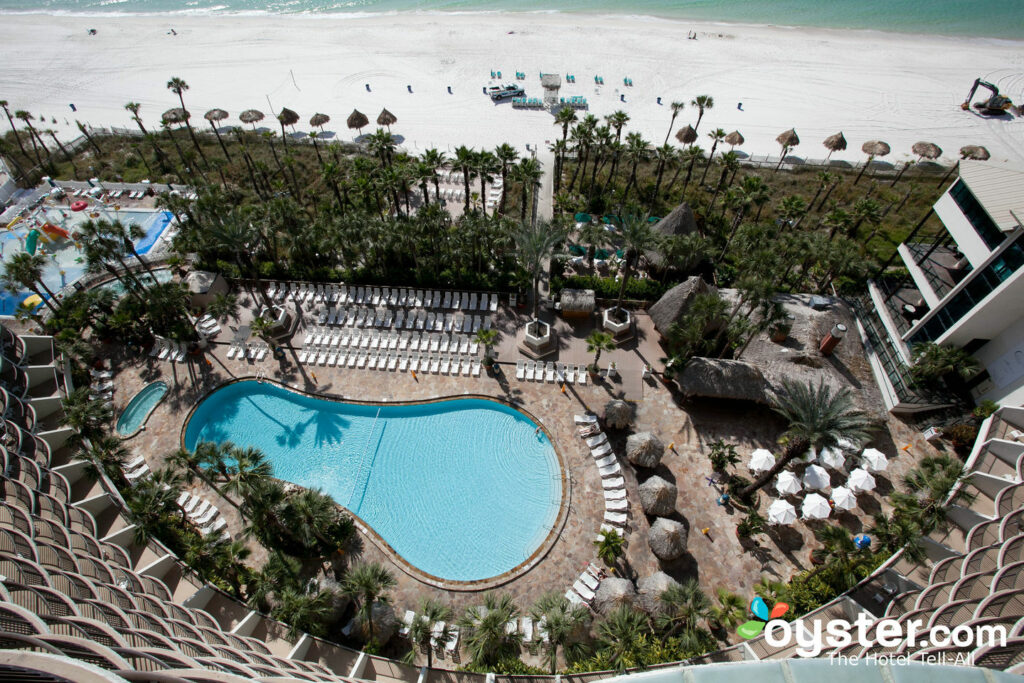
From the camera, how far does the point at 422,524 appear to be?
25641 millimetres

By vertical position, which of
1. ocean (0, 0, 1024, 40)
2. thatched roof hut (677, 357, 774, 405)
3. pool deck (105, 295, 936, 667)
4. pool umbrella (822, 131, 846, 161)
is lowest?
pool deck (105, 295, 936, 667)

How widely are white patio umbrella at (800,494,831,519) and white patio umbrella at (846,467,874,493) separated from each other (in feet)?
8.03

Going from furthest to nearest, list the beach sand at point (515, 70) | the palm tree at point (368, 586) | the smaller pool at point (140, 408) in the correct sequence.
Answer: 1. the beach sand at point (515, 70)
2. the smaller pool at point (140, 408)
3. the palm tree at point (368, 586)

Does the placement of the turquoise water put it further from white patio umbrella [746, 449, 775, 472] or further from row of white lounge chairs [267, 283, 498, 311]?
white patio umbrella [746, 449, 775, 472]

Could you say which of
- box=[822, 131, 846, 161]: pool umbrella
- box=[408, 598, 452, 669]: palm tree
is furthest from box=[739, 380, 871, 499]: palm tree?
box=[822, 131, 846, 161]: pool umbrella

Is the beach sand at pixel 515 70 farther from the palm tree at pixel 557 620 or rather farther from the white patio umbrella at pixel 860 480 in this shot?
the palm tree at pixel 557 620

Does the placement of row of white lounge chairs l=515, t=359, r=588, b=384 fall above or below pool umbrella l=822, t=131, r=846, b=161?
below

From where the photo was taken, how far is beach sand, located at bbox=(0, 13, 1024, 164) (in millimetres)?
59250

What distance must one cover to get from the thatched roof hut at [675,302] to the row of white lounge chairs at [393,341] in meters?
13.2

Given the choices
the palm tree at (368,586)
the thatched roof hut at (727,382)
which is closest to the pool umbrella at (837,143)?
the thatched roof hut at (727,382)

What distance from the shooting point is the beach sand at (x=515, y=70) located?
59250mm

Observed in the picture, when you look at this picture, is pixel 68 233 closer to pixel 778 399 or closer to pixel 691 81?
pixel 778 399

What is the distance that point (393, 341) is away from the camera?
3400 centimetres

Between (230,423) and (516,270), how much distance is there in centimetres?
2289
